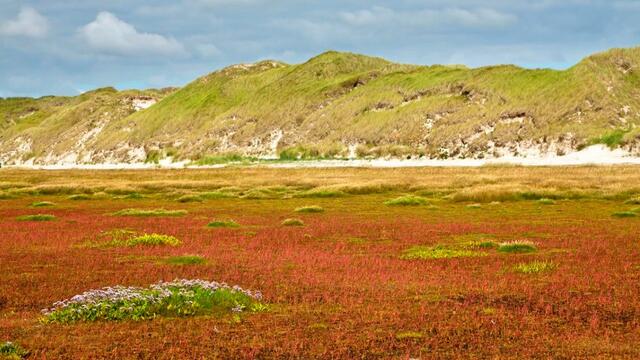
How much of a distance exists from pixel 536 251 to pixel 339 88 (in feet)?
568

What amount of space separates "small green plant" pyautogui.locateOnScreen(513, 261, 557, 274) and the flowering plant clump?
889 cm

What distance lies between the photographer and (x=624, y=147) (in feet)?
355

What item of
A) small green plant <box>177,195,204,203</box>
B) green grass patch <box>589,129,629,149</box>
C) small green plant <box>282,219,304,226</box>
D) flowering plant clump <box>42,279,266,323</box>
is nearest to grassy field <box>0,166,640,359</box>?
flowering plant clump <box>42,279,266,323</box>

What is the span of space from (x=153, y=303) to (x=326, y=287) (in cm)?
487

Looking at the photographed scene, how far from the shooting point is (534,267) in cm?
2064

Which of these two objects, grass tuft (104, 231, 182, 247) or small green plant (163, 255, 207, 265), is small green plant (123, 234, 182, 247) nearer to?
grass tuft (104, 231, 182, 247)

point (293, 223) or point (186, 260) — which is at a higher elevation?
point (186, 260)

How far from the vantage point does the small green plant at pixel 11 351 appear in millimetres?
11422

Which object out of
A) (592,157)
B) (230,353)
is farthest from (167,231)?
(592,157)

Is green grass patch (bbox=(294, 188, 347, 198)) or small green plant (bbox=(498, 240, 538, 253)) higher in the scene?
small green plant (bbox=(498, 240, 538, 253))

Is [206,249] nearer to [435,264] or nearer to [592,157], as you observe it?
[435,264]

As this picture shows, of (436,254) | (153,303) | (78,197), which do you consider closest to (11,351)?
(153,303)

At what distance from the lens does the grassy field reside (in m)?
12.5

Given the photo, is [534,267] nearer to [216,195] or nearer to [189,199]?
[189,199]
